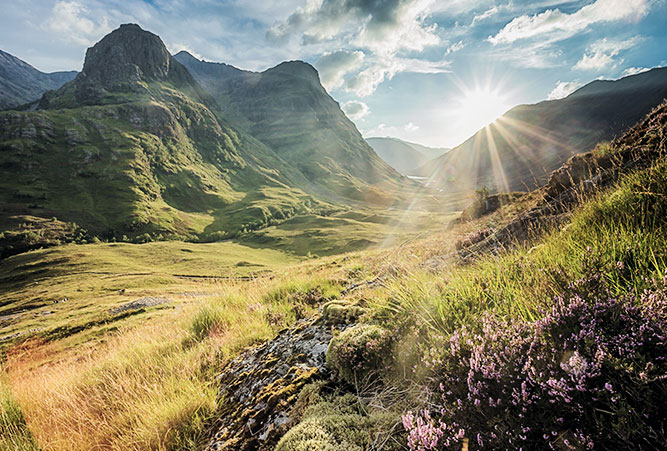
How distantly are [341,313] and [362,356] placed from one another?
1.50 m

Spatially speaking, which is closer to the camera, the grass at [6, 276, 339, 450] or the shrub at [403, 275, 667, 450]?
the shrub at [403, 275, 667, 450]

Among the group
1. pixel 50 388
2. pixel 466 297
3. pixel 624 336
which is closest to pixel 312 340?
pixel 466 297

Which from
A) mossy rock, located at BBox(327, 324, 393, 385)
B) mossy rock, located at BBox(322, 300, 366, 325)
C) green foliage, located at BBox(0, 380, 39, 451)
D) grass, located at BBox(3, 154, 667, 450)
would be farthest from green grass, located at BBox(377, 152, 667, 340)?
green foliage, located at BBox(0, 380, 39, 451)

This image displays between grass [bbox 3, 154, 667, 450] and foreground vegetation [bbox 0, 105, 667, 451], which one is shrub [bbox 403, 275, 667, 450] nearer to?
foreground vegetation [bbox 0, 105, 667, 451]

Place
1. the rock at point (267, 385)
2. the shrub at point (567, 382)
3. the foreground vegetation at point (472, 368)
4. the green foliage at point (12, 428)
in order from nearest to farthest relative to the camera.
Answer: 1. the shrub at point (567, 382)
2. the foreground vegetation at point (472, 368)
3. the rock at point (267, 385)
4. the green foliage at point (12, 428)

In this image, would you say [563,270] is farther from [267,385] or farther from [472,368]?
[267,385]

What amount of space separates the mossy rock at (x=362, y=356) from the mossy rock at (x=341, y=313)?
1116mm

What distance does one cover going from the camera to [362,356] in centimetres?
313

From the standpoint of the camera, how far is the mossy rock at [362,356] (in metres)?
3.00

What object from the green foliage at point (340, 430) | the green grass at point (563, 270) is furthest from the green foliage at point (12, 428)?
the green grass at point (563, 270)

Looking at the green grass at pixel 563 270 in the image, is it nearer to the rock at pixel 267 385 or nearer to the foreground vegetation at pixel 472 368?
the foreground vegetation at pixel 472 368

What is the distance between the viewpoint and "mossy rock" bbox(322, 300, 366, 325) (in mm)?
4468

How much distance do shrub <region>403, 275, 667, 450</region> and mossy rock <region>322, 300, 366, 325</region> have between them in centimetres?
229

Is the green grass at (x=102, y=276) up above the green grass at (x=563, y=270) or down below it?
below
